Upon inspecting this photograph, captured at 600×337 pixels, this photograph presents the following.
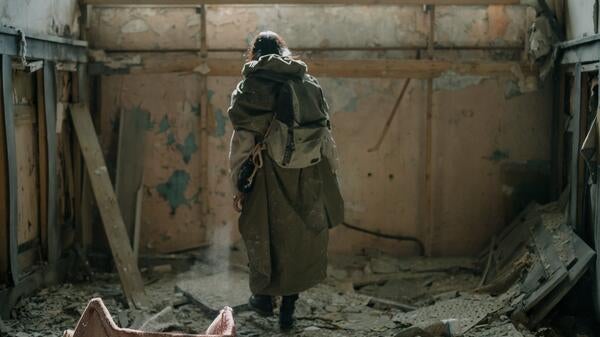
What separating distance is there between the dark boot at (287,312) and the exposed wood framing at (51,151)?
178 cm

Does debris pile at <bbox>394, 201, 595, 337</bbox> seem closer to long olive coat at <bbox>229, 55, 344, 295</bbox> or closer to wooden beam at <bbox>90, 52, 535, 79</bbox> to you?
long olive coat at <bbox>229, 55, 344, 295</bbox>

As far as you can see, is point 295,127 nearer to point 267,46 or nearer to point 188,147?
point 267,46

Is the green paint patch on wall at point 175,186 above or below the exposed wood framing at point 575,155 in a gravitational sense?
below

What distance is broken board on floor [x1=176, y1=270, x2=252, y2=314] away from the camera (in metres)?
4.94

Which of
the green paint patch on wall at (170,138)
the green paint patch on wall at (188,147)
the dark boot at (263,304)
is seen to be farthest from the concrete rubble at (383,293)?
the green paint patch on wall at (170,138)

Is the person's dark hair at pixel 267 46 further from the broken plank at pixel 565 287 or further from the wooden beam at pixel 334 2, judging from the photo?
the broken plank at pixel 565 287

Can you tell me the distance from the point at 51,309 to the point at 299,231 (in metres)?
1.74

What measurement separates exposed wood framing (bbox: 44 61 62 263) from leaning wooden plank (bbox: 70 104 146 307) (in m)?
0.35

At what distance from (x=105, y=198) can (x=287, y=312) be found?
1.84m

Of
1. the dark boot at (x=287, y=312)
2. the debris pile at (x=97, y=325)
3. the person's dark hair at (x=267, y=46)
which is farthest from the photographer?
the dark boot at (x=287, y=312)

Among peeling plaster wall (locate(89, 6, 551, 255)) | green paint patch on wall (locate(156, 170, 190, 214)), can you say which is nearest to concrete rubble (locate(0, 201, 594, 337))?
peeling plaster wall (locate(89, 6, 551, 255))

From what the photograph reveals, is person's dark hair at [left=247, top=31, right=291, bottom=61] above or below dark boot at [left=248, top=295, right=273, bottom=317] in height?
above

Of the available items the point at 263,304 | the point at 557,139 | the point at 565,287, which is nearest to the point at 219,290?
the point at 263,304

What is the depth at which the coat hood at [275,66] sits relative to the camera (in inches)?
160
